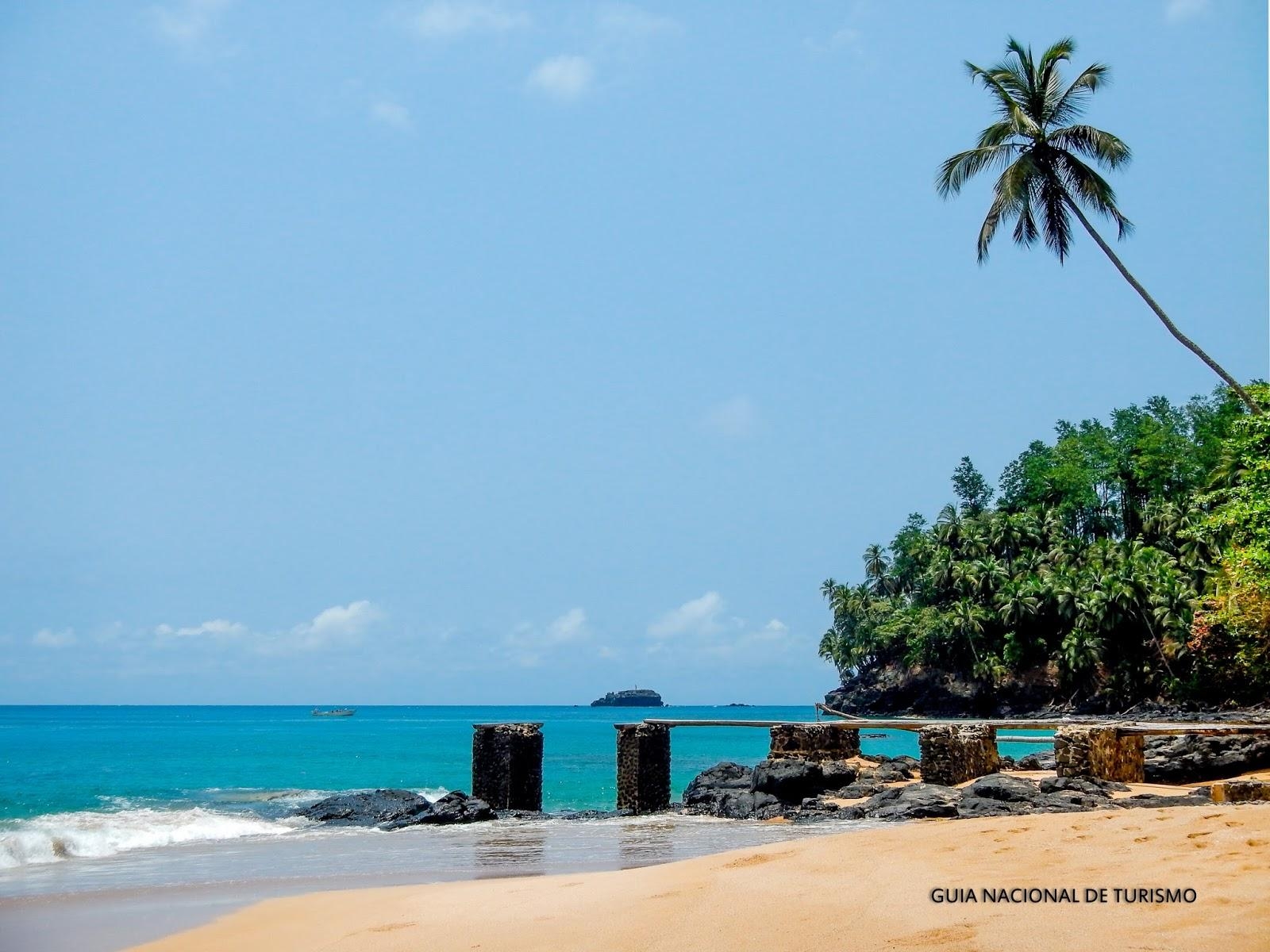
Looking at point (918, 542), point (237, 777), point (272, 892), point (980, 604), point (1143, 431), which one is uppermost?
point (1143, 431)

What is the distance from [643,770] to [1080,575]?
156 feet

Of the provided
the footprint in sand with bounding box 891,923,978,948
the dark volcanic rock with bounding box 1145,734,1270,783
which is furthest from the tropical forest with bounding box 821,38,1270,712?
the footprint in sand with bounding box 891,923,978,948

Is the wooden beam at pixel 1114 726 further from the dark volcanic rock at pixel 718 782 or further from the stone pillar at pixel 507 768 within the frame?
the stone pillar at pixel 507 768

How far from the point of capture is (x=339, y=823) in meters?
23.6

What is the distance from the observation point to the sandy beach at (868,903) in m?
6.42

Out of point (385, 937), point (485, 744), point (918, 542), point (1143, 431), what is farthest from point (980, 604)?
point (385, 937)

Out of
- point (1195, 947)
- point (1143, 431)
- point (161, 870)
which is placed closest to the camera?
point (1195, 947)

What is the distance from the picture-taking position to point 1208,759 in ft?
60.7

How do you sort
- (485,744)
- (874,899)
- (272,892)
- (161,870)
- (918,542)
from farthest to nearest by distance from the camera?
(918,542)
(485,744)
(161,870)
(272,892)
(874,899)

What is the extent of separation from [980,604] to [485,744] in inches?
2117

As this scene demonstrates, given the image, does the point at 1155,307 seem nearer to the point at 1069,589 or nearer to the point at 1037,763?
the point at 1037,763

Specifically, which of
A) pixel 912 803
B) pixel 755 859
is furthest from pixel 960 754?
pixel 755 859

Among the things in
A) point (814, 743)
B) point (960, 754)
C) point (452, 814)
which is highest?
point (960, 754)

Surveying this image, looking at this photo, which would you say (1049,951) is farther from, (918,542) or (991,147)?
(918,542)
